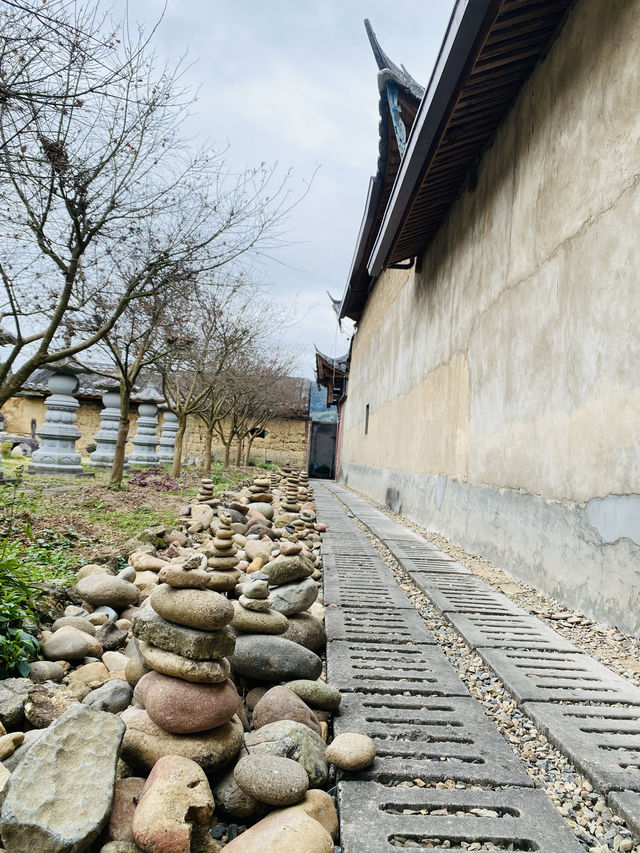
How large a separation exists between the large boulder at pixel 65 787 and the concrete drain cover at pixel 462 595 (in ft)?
6.99

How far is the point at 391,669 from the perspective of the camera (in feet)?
7.68

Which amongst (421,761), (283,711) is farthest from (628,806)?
(283,711)

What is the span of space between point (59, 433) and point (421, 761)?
9567 millimetres

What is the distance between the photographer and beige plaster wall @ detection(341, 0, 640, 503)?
9.50ft

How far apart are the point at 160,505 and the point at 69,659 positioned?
494 cm

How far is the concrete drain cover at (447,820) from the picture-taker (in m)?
1.31

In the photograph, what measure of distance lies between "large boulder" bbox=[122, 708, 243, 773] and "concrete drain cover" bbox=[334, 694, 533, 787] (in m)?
0.37

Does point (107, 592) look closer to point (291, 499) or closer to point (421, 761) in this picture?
point (421, 761)

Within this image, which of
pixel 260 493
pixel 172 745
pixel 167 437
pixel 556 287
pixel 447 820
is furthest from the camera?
pixel 167 437

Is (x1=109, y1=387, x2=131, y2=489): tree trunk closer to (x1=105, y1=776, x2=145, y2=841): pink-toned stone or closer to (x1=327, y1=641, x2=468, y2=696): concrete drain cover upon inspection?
(x1=327, y1=641, x2=468, y2=696): concrete drain cover

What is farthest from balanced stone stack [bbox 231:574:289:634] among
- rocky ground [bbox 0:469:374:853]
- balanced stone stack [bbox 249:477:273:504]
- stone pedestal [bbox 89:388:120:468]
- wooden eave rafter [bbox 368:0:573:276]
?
stone pedestal [bbox 89:388:120:468]

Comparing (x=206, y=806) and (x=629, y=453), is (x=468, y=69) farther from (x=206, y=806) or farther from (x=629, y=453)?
(x=206, y=806)

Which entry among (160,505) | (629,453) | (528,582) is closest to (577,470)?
(629,453)

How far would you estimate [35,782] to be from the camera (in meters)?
1.29
